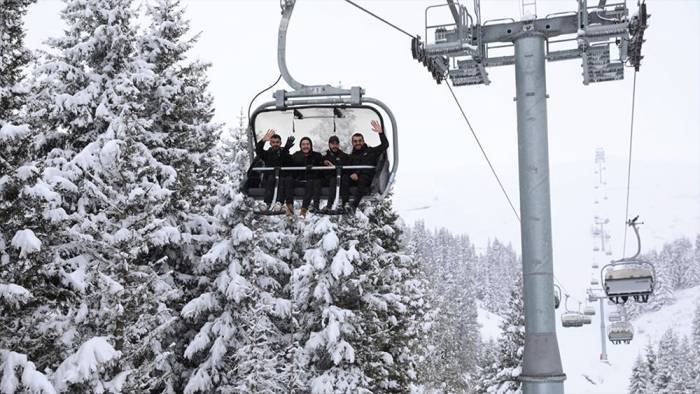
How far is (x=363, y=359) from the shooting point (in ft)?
86.7

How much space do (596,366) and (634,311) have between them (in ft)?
149

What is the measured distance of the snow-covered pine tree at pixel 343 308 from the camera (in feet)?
81.6

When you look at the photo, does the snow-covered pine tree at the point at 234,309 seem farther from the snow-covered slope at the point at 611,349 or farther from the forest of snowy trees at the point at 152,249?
the snow-covered slope at the point at 611,349

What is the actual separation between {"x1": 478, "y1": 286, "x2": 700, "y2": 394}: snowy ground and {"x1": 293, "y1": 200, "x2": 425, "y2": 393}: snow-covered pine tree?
80.5 m

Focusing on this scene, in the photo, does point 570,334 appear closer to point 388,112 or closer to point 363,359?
point 363,359

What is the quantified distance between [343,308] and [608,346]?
382ft

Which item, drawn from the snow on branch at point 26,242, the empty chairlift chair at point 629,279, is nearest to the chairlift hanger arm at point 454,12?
the snow on branch at point 26,242

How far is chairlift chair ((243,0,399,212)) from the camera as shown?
11.3 metres

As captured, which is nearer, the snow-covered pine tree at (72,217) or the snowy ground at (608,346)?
the snow-covered pine tree at (72,217)

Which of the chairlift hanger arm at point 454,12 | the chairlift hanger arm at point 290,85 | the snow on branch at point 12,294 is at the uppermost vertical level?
the chairlift hanger arm at point 454,12

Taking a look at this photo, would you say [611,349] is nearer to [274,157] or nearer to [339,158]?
[339,158]

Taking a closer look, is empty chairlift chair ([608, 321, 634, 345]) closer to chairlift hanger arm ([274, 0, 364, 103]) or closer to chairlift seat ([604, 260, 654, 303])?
chairlift seat ([604, 260, 654, 303])

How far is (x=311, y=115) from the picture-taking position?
41.5ft

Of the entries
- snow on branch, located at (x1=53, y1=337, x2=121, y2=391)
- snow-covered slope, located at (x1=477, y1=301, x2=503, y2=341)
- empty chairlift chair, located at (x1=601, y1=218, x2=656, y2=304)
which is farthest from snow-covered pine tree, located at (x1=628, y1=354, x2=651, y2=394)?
snow-covered slope, located at (x1=477, y1=301, x2=503, y2=341)
